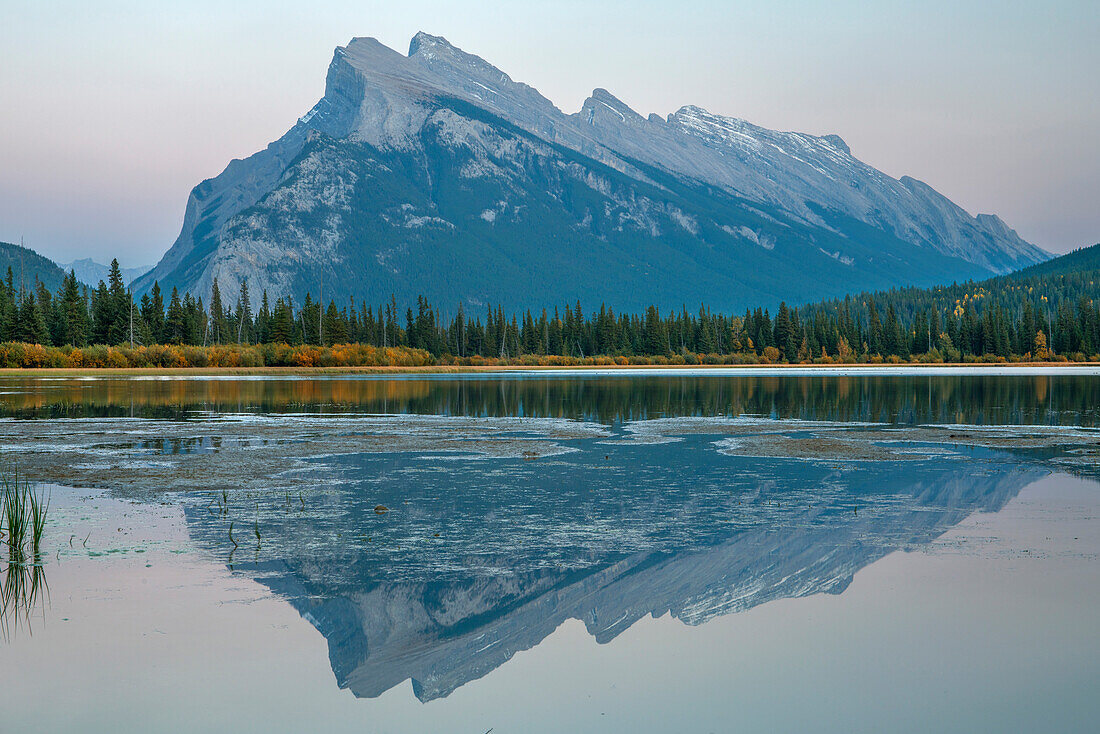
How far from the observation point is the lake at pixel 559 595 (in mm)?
8383

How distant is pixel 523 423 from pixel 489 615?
26276 mm

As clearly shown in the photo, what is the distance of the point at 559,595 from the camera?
11.5 metres

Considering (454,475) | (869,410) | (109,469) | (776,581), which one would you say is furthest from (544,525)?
(869,410)

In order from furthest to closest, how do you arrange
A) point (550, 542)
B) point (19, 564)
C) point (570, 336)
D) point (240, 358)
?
1. point (570, 336)
2. point (240, 358)
3. point (550, 542)
4. point (19, 564)

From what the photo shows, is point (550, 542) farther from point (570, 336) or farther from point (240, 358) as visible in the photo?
point (570, 336)

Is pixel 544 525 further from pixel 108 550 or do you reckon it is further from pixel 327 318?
pixel 327 318

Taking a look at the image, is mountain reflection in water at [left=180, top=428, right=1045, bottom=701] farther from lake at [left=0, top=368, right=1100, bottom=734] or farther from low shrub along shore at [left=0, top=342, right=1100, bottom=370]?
low shrub along shore at [left=0, top=342, right=1100, bottom=370]

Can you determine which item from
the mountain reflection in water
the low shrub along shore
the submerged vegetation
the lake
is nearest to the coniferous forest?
A: the low shrub along shore

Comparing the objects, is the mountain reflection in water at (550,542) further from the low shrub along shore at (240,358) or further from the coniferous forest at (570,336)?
the coniferous forest at (570,336)

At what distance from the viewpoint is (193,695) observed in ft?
28.0

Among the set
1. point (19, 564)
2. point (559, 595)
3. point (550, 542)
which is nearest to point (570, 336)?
point (550, 542)

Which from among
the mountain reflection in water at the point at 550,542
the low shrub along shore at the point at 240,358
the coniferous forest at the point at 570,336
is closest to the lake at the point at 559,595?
the mountain reflection in water at the point at 550,542

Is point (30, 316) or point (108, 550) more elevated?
point (30, 316)

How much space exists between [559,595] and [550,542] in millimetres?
2748
